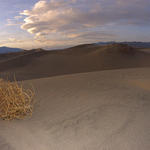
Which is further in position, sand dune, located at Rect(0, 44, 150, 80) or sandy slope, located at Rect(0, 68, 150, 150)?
sand dune, located at Rect(0, 44, 150, 80)

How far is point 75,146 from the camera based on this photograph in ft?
7.64

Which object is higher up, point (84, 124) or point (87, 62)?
point (87, 62)

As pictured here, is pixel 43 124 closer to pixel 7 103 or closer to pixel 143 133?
pixel 7 103

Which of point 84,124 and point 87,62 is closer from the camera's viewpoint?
point 84,124

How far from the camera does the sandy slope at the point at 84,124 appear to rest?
2.31 metres

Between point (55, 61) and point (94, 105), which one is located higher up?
point (55, 61)

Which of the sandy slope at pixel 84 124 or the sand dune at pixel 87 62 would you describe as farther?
the sand dune at pixel 87 62

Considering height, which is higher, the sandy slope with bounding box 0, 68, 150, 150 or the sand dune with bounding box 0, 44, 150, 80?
the sand dune with bounding box 0, 44, 150, 80

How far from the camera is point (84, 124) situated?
9.41 feet

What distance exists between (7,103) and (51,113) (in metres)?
1.05

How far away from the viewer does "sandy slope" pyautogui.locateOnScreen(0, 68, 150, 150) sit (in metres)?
2.31

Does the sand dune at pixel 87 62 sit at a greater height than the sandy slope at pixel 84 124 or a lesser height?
greater

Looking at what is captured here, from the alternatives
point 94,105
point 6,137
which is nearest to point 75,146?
point 6,137

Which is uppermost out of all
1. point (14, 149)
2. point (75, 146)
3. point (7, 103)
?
point (7, 103)
